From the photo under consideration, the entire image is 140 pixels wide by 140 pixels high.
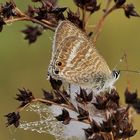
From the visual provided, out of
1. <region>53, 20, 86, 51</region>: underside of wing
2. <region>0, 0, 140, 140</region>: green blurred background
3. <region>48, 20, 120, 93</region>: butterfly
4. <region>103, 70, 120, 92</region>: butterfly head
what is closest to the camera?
<region>53, 20, 86, 51</region>: underside of wing

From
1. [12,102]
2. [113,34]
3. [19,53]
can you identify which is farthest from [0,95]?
[113,34]

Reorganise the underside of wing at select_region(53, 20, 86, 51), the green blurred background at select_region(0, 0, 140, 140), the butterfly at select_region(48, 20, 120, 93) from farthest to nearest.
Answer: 1. the green blurred background at select_region(0, 0, 140, 140)
2. the butterfly at select_region(48, 20, 120, 93)
3. the underside of wing at select_region(53, 20, 86, 51)

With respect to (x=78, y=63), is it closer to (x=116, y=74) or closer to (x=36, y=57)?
Result: (x=116, y=74)

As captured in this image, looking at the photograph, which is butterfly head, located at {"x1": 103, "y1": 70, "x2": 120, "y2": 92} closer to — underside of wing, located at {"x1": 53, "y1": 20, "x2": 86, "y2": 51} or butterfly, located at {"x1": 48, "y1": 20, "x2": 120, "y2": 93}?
butterfly, located at {"x1": 48, "y1": 20, "x2": 120, "y2": 93}

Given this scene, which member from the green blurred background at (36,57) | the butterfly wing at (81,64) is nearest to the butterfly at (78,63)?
the butterfly wing at (81,64)

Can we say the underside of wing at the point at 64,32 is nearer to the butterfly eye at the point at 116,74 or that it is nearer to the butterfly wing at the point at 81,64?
the butterfly wing at the point at 81,64

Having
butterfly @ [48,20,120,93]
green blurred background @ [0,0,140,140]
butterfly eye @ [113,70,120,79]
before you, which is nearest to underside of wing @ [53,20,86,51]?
butterfly @ [48,20,120,93]

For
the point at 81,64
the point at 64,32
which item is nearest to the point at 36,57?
the point at 81,64

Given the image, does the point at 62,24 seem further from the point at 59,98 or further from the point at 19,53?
the point at 19,53
